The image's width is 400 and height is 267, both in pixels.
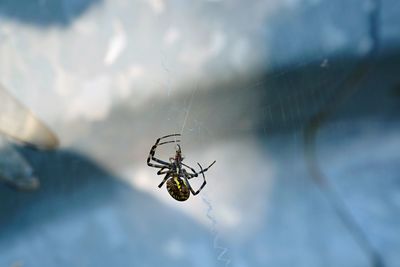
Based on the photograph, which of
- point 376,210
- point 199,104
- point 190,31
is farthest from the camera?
point 376,210

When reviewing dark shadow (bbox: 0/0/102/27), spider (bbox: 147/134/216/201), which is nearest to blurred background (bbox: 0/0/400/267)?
dark shadow (bbox: 0/0/102/27)

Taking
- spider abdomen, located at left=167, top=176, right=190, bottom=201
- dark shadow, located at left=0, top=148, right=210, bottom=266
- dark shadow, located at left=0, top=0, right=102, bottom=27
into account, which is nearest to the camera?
spider abdomen, located at left=167, top=176, right=190, bottom=201

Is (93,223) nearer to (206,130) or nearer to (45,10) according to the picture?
(206,130)

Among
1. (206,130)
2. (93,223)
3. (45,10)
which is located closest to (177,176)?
(206,130)

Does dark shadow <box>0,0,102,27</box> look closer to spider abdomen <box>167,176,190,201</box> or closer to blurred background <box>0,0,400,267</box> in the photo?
blurred background <box>0,0,400,267</box>

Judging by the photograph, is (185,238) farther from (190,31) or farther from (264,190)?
(190,31)

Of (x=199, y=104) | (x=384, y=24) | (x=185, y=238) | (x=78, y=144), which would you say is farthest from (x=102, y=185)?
(x=384, y=24)

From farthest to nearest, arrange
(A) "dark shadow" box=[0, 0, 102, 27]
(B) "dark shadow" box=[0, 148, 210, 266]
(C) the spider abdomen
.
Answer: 1. (B) "dark shadow" box=[0, 148, 210, 266]
2. (A) "dark shadow" box=[0, 0, 102, 27]
3. (C) the spider abdomen
